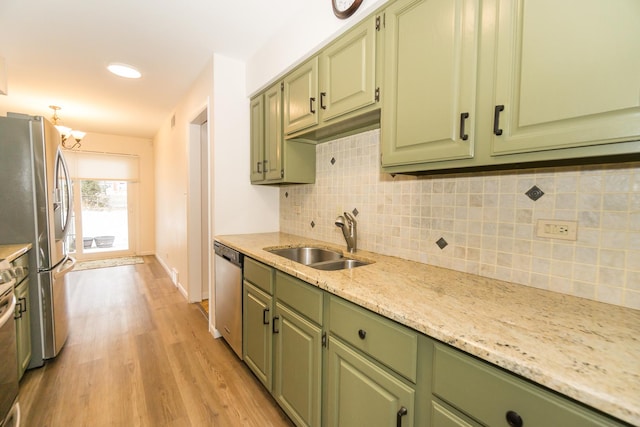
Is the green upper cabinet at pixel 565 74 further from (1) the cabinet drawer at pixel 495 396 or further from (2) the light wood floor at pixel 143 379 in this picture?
(2) the light wood floor at pixel 143 379

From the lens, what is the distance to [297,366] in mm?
1517

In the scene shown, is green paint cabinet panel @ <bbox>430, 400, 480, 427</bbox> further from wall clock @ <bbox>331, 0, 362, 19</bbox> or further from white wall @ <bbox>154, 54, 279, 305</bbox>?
white wall @ <bbox>154, 54, 279, 305</bbox>

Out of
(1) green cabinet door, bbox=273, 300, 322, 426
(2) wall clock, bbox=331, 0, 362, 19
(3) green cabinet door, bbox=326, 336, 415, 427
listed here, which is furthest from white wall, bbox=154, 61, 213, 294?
(3) green cabinet door, bbox=326, 336, 415, 427

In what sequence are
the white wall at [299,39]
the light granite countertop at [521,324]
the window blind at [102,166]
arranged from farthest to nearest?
the window blind at [102,166]
the white wall at [299,39]
the light granite countertop at [521,324]

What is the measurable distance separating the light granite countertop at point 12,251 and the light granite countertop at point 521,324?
177 cm

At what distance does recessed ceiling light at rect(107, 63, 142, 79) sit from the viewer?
2.88 m

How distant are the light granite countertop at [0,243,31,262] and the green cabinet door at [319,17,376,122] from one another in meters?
2.08

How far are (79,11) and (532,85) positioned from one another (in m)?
2.86

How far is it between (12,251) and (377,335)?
7.72 ft

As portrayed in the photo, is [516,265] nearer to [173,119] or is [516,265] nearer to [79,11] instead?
[79,11]

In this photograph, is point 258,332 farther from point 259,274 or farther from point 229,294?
point 229,294

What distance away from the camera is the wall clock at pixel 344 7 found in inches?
60.1

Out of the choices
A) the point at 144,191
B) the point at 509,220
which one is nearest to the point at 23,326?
the point at 509,220

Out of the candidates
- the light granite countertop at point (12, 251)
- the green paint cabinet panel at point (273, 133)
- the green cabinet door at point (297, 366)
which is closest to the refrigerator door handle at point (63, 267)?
the light granite countertop at point (12, 251)
